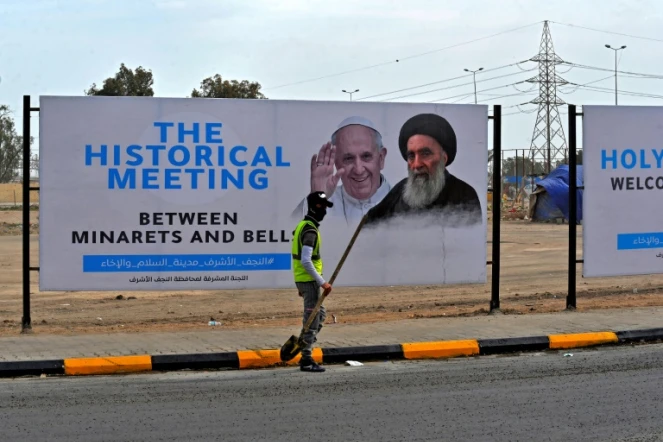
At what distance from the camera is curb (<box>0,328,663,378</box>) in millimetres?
9164

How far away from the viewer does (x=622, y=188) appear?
1316 cm

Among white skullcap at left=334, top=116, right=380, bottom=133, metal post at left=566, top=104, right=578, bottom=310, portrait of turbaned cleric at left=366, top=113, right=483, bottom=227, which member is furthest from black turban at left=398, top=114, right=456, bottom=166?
metal post at left=566, top=104, right=578, bottom=310

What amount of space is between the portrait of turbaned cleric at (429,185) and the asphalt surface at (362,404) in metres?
2.97

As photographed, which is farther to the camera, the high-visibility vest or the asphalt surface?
the high-visibility vest

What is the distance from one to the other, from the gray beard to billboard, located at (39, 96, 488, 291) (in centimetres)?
2

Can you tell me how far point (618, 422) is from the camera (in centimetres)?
700

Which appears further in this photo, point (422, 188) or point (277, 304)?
point (277, 304)

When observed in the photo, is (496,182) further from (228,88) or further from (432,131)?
(228,88)

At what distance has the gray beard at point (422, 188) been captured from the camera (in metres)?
12.3

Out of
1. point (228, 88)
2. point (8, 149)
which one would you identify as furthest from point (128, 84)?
point (8, 149)

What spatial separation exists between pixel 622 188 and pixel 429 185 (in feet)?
9.54

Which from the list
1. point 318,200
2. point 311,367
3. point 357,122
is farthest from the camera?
point 357,122

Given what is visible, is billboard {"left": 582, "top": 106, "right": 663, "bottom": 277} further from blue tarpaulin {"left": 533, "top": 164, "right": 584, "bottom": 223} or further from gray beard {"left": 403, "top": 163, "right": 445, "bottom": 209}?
blue tarpaulin {"left": 533, "top": 164, "right": 584, "bottom": 223}

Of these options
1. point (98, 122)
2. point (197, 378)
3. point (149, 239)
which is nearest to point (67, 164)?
point (98, 122)
